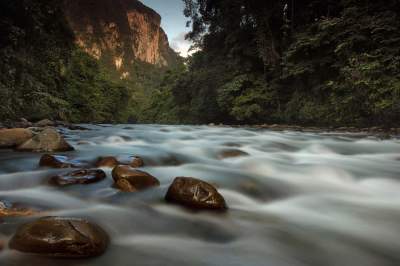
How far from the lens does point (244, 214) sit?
9.00 feet

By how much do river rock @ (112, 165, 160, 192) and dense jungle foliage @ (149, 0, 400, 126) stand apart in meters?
9.04

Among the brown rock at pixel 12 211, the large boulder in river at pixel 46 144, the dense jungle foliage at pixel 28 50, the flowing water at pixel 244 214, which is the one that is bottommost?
the flowing water at pixel 244 214

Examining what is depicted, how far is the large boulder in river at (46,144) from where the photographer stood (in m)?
5.11

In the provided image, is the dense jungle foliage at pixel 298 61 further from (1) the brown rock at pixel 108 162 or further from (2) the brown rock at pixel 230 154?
(1) the brown rock at pixel 108 162

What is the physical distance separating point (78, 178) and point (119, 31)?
167m

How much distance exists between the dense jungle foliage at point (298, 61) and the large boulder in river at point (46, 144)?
364 inches

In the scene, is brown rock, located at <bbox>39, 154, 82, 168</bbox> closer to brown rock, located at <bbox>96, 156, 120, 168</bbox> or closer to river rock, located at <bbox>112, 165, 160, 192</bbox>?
brown rock, located at <bbox>96, 156, 120, 168</bbox>

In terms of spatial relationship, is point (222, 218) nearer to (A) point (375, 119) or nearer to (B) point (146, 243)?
→ (B) point (146, 243)

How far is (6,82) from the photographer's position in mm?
9258

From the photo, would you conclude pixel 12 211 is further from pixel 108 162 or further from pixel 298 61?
pixel 298 61

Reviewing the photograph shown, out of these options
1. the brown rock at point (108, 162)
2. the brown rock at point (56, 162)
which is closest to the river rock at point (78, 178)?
the brown rock at point (56, 162)

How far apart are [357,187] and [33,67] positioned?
11259 millimetres

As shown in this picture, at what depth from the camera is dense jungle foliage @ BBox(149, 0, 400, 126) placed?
10547 mm

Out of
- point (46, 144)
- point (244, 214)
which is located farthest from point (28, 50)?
point (244, 214)
